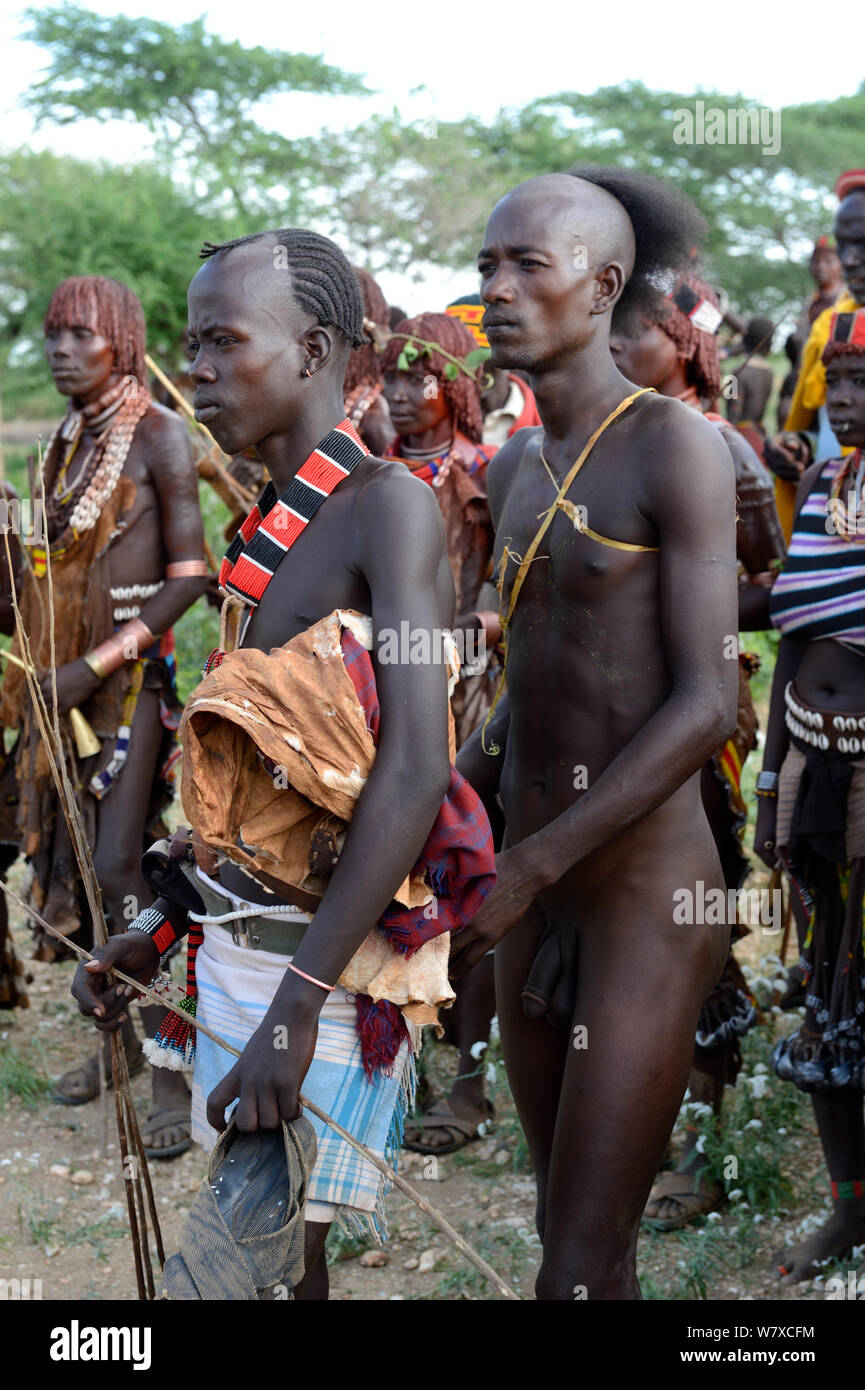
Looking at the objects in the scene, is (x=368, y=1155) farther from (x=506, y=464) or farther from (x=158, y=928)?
(x=506, y=464)

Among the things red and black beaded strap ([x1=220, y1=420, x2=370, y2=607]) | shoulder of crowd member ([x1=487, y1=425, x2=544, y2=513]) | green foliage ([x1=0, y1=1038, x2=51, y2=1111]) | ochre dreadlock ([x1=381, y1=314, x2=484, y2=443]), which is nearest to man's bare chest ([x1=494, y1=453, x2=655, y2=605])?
shoulder of crowd member ([x1=487, y1=425, x2=544, y2=513])

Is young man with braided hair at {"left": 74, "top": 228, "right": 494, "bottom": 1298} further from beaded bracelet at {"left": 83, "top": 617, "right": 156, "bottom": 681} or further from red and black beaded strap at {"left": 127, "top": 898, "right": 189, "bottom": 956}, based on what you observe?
beaded bracelet at {"left": 83, "top": 617, "right": 156, "bottom": 681}

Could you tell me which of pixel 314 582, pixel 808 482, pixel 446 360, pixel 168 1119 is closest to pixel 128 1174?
pixel 314 582

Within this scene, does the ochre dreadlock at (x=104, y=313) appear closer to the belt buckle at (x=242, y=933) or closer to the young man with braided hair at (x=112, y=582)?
the young man with braided hair at (x=112, y=582)

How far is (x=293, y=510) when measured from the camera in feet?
7.43

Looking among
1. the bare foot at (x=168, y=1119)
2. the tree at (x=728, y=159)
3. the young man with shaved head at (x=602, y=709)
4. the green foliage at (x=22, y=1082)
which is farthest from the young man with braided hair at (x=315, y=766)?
the tree at (x=728, y=159)

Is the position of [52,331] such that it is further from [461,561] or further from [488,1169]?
[488,1169]

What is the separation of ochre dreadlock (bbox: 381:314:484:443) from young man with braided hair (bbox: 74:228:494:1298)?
2272 millimetres

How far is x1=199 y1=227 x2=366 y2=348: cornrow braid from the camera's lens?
2297mm

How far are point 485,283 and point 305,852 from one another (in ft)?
3.45

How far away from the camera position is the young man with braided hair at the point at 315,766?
6.77ft

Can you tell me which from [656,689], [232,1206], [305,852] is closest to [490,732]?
[656,689]

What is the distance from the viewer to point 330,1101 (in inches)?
88.5

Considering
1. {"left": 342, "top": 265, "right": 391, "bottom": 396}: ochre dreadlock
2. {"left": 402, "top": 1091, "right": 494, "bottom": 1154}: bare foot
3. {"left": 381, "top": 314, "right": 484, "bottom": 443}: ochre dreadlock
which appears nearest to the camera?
{"left": 402, "top": 1091, "right": 494, "bottom": 1154}: bare foot
